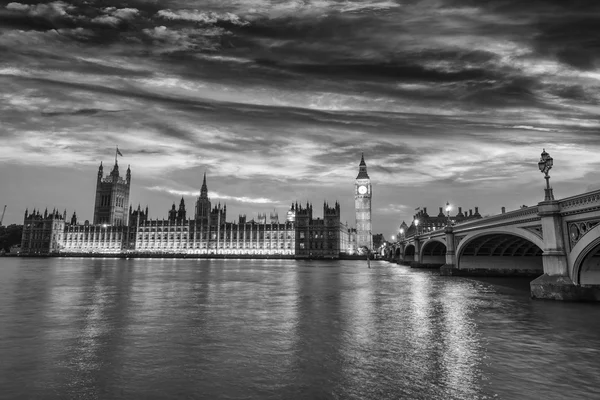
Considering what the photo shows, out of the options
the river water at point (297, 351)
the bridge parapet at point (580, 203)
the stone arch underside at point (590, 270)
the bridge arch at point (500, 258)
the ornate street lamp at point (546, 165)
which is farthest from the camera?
the bridge arch at point (500, 258)

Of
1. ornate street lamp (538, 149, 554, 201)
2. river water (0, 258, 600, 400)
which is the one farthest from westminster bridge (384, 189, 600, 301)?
river water (0, 258, 600, 400)

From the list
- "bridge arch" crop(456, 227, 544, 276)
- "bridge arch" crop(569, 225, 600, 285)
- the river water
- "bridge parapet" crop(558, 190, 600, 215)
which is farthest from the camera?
"bridge arch" crop(456, 227, 544, 276)

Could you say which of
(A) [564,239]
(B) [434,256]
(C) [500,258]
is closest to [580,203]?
(A) [564,239]

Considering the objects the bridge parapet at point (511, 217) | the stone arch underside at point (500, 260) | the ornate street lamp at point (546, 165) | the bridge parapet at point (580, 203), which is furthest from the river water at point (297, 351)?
the stone arch underside at point (500, 260)

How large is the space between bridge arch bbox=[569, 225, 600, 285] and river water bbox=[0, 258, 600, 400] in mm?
2344

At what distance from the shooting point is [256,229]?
610 ft

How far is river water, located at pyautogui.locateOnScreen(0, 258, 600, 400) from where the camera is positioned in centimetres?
952

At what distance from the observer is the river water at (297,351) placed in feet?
31.2

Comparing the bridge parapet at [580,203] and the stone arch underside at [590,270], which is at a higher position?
the bridge parapet at [580,203]

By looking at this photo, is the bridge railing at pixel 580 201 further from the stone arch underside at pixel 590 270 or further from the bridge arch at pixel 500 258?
the bridge arch at pixel 500 258

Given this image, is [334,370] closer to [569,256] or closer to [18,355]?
[18,355]

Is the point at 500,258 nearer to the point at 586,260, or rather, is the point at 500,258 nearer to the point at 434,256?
the point at 434,256

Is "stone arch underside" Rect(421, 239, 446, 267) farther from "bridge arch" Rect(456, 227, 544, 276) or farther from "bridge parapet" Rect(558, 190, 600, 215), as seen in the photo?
"bridge parapet" Rect(558, 190, 600, 215)

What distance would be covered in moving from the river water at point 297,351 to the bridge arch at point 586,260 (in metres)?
2.34
